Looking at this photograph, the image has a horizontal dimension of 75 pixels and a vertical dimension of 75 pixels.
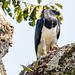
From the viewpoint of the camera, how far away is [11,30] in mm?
4426

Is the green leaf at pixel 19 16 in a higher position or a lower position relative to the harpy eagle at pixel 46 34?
higher

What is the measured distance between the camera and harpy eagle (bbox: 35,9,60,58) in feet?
18.3

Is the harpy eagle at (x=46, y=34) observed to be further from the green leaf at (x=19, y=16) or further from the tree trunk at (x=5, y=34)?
the tree trunk at (x=5, y=34)

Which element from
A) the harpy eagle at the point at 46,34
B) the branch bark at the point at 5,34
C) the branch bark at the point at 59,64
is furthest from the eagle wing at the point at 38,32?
the branch bark at the point at 59,64

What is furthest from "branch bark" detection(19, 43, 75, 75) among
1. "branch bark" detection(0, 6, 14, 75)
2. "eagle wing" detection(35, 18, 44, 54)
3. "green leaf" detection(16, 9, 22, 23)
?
"eagle wing" detection(35, 18, 44, 54)

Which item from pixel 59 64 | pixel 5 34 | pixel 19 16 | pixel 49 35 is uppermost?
pixel 19 16

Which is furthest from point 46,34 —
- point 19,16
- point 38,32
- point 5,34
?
point 5,34

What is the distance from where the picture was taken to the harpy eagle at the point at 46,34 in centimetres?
557

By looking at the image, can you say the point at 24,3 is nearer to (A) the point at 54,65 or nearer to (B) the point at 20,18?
(B) the point at 20,18

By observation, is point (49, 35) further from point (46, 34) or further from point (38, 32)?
point (38, 32)

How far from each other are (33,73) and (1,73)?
409 millimetres

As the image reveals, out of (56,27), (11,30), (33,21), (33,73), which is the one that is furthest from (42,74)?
(56,27)

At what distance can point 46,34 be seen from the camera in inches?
219

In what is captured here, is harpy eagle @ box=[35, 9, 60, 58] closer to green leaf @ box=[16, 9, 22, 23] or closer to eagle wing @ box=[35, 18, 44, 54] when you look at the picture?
eagle wing @ box=[35, 18, 44, 54]
